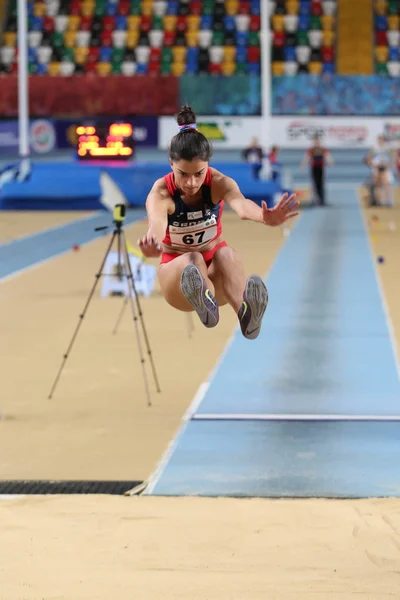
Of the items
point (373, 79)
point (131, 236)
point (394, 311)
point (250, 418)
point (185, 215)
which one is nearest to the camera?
point (185, 215)

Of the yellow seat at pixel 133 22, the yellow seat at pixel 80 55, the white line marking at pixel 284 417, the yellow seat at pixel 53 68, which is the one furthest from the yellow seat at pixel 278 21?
the white line marking at pixel 284 417

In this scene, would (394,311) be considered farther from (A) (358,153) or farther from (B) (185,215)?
(A) (358,153)

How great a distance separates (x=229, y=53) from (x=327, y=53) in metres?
3.39

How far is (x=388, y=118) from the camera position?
37.8 meters

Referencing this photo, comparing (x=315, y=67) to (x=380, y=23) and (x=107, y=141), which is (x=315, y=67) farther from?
(x=107, y=141)

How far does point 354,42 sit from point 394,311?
2892cm

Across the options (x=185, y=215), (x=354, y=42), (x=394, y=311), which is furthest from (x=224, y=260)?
(x=354, y=42)

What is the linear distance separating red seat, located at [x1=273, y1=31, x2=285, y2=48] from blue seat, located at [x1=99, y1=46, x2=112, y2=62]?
5808 mm

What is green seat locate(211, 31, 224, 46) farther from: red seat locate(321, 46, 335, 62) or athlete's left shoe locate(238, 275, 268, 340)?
athlete's left shoe locate(238, 275, 268, 340)

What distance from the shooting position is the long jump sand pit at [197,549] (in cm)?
546

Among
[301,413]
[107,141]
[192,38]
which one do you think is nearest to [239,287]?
[301,413]

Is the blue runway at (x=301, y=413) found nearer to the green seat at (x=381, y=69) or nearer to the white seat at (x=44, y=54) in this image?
the green seat at (x=381, y=69)

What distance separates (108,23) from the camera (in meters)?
43.5

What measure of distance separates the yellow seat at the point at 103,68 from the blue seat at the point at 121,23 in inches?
71.5
